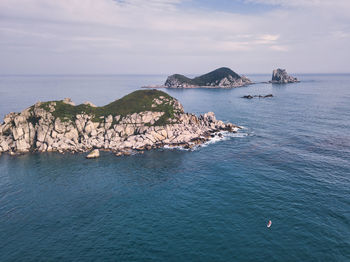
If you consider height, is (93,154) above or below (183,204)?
above

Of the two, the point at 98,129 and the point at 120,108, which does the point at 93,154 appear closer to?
the point at 98,129

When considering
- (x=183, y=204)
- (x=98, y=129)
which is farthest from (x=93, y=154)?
(x=183, y=204)

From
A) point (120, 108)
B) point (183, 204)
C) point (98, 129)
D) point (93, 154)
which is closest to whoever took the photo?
point (183, 204)

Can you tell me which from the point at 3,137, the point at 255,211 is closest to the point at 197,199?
the point at 255,211

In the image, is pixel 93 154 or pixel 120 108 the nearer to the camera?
pixel 93 154

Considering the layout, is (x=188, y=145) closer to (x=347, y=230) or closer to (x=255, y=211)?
(x=255, y=211)

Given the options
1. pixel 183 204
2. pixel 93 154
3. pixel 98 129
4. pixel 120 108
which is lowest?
pixel 183 204
